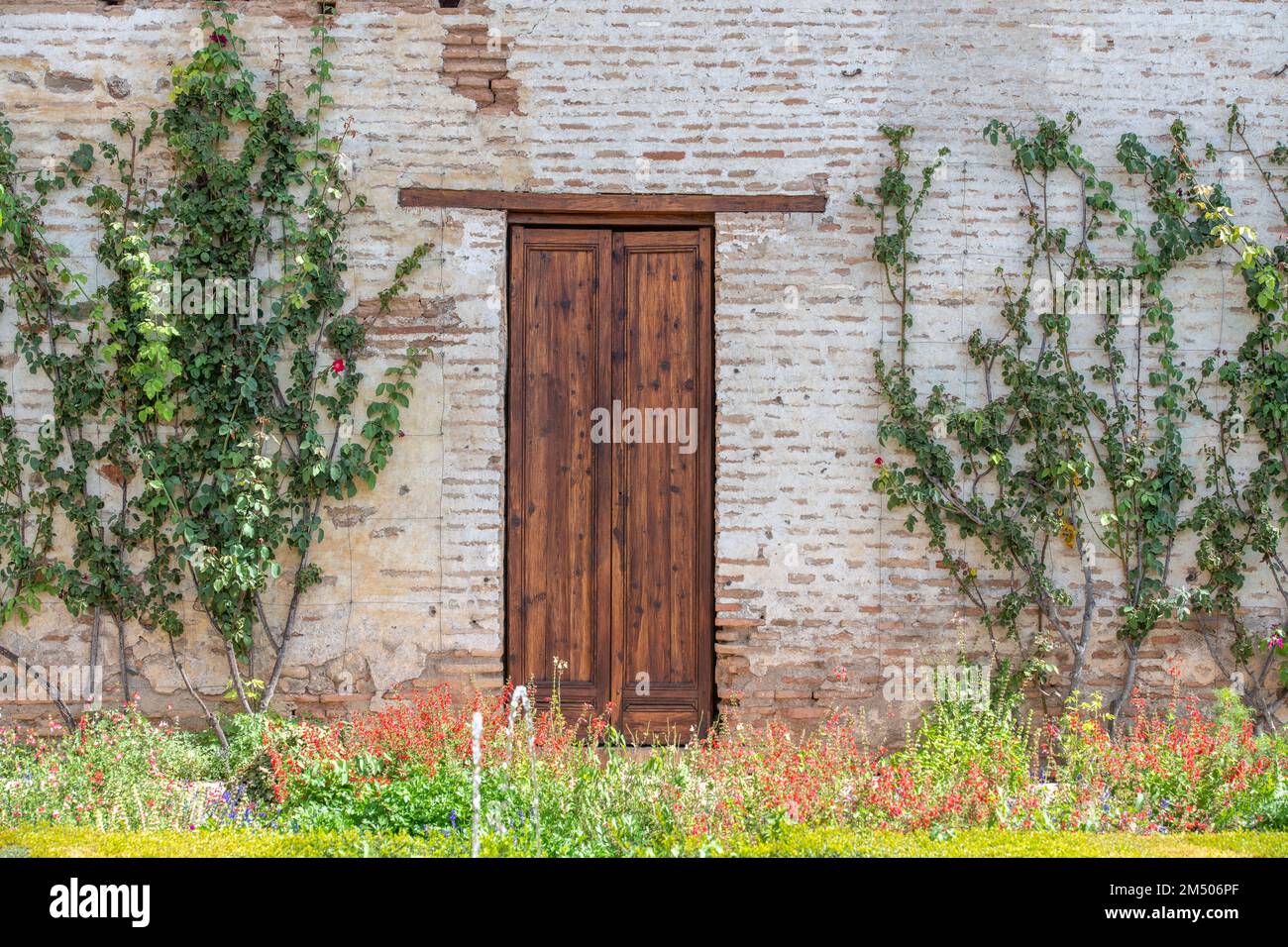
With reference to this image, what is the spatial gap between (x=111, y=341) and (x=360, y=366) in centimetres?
134

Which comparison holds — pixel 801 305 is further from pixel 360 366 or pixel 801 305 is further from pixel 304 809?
pixel 304 809

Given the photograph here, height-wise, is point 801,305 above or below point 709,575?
above

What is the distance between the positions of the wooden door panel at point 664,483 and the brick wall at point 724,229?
169 mm

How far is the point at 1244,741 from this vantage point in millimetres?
5543

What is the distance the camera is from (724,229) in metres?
6.18

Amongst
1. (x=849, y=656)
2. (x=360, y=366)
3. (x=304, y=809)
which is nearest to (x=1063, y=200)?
(x=849, y=656)

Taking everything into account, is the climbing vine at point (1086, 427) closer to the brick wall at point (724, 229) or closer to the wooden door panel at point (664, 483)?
the brick wall at point (724, 229)

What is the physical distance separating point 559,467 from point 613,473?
0.99 feet

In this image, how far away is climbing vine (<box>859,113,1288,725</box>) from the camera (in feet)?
20.0

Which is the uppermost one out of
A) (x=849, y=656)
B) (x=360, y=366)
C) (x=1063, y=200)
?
(x=1063, y=200)

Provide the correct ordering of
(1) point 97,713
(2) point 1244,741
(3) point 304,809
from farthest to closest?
(1) point 97,713 → (2) point 1244,741 → (3) point 304,809

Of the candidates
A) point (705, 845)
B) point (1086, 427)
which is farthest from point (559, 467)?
point (1086, 427)

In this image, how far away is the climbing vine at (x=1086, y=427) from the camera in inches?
241

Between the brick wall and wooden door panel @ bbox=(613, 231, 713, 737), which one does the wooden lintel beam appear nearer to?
the brick wall
